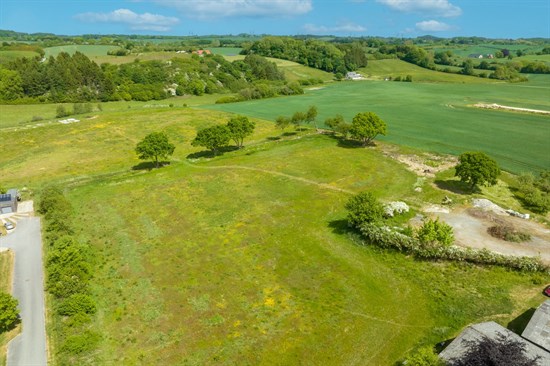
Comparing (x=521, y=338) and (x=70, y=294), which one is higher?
(x=521, y=338)

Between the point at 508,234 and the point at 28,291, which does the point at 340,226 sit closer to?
the point at 508,234

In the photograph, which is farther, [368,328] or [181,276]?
[181,276]

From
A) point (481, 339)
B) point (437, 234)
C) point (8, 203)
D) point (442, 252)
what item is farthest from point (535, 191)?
point (8, 203)

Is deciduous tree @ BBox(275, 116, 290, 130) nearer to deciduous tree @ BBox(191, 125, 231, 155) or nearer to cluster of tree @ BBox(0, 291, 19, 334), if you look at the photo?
deciduous tree @ BBox(191, 125, 231, 155)

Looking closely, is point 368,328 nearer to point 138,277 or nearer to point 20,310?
point 138,277

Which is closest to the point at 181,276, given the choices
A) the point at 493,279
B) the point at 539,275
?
the point at 493,279

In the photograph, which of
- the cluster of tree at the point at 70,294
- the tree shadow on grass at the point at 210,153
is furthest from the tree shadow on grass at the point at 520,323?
the tree shadow on grass at the point at 210,153

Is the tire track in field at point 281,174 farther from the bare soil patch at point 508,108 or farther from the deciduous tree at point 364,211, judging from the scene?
the bare soil patch at point 508,108
